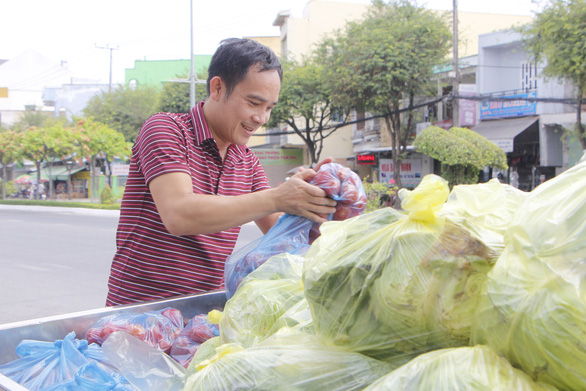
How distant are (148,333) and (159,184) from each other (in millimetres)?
488

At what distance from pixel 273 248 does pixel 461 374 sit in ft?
3.66

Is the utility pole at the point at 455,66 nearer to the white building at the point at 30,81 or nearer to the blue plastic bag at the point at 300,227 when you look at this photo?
the blue plastic bag at the point at 300,227

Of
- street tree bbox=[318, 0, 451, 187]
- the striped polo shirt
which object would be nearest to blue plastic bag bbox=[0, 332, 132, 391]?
the striped polo shirt

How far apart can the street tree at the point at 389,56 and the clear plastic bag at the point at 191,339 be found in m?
17.1

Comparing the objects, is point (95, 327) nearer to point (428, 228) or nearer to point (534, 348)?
point (428, 228)

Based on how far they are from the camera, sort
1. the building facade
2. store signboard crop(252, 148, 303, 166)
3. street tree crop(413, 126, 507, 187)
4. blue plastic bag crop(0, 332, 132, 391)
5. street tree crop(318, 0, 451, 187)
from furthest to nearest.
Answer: store signboard crop(252, 148, 303, 166)
the building facade
street tree crop(318, 0, 451, 187)
street tree crop(413, 126, 507, 187)
blue plastic bag crop(0, 332, 132, 391)

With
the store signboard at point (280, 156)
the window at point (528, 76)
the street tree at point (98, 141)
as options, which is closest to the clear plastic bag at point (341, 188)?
the window at point (528, 76)

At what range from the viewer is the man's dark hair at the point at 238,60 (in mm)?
1876

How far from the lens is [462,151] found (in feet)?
48.9

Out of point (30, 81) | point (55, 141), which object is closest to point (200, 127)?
point (55, 141)

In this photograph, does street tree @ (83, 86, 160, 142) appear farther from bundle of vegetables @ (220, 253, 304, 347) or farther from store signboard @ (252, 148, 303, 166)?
bundle of vegetables @ (220, 253, 304, 347)

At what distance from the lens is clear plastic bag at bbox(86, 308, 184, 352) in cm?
165

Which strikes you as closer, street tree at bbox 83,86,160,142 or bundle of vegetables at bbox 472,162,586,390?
bundle of vegetables at bbox 472,162,586,390

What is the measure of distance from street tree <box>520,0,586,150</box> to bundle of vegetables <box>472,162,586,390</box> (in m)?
14.2
